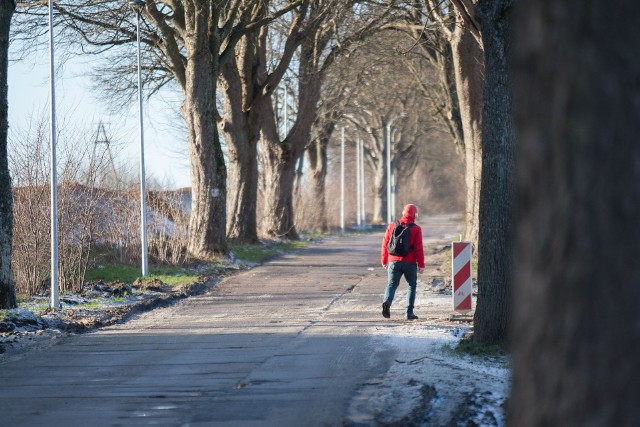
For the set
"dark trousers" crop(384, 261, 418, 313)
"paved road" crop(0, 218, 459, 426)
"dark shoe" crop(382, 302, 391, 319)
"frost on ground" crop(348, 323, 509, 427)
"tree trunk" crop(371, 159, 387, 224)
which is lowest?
"paved road" crop(0, 218, 459, 426)

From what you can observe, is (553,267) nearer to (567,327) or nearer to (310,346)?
(567,327)

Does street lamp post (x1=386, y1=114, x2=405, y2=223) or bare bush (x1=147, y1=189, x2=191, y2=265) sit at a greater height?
street lamp post (x1=386, y1=114, x2=405, y2=223)

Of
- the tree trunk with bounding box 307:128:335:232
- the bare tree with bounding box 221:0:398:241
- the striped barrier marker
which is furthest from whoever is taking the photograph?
the tree trunk with bounding box 307:128:335:232

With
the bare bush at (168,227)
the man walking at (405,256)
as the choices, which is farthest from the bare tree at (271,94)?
the man walking at (405,256)

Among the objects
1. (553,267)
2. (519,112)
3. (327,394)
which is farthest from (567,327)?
(327,394)

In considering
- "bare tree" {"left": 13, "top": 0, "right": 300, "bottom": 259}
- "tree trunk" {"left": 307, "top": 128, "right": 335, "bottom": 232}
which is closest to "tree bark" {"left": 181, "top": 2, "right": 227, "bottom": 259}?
"bare tree" {"left": 13, "top": 0, "right": 300, "bottom": 259}

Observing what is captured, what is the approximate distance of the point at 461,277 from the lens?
14266 millimetres

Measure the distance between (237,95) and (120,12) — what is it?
18.7ft

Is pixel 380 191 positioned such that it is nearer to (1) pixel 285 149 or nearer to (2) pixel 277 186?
(2) pixel 277 186

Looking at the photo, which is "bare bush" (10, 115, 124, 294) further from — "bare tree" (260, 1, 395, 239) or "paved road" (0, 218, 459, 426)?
"bare tree" (260, 1, 395, 239)

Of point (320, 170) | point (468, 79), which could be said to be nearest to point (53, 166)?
point (468, 79)

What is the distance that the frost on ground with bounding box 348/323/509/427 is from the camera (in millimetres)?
7574

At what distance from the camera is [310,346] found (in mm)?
11734

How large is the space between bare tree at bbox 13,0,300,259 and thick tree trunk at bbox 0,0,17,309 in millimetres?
9697
